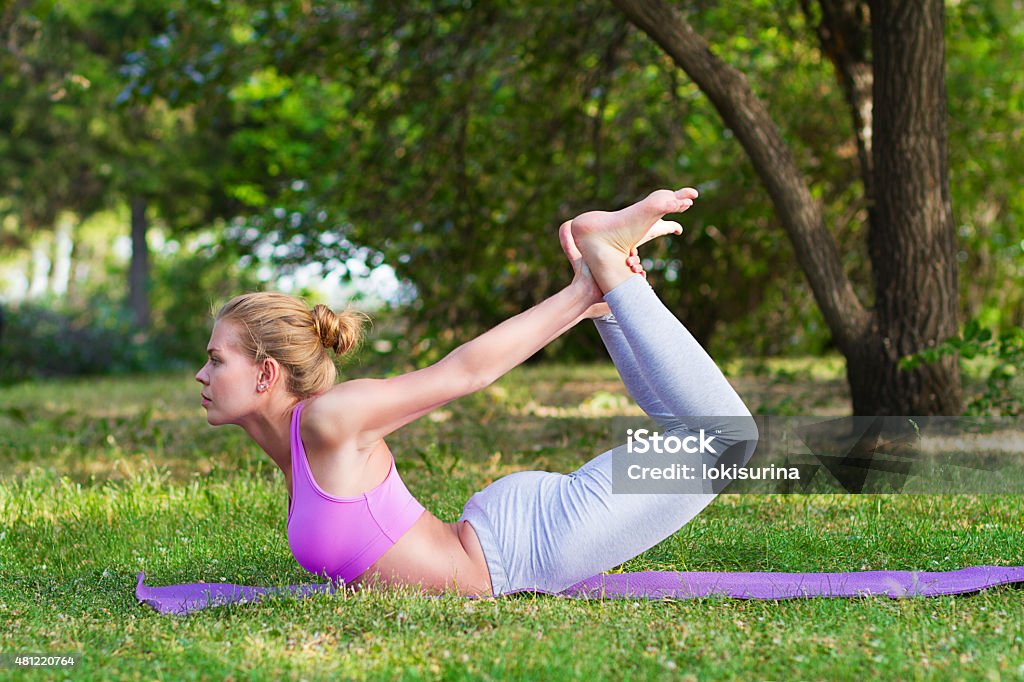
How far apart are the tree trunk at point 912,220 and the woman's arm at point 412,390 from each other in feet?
10.5

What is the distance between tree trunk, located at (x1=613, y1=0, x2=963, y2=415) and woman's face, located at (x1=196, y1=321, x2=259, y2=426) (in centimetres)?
319

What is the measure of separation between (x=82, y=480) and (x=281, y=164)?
11660mm

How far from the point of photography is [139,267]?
16297 millimetres

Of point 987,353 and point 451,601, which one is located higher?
point 987,353

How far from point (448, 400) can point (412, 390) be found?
0.36 feet

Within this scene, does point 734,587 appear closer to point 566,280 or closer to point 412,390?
point 412,390

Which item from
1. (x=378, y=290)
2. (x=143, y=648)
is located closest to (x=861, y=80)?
(x=378, y=290)

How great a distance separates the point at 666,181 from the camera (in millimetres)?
8789

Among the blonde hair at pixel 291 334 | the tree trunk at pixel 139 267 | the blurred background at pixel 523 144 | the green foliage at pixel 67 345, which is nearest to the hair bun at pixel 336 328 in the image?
the blonde hair at pixel 291 334

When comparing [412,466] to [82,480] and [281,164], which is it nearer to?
[82,480]

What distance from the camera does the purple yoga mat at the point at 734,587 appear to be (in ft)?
9.39

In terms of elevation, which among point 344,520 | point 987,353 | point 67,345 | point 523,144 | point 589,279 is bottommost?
point 67,345

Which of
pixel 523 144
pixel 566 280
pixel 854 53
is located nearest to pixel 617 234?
pixel 854 53

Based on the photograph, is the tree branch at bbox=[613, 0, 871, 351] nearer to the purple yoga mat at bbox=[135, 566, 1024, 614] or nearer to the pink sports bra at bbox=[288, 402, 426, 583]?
the purple yoga mat at bbox=[135, 566, 1024, 614]
